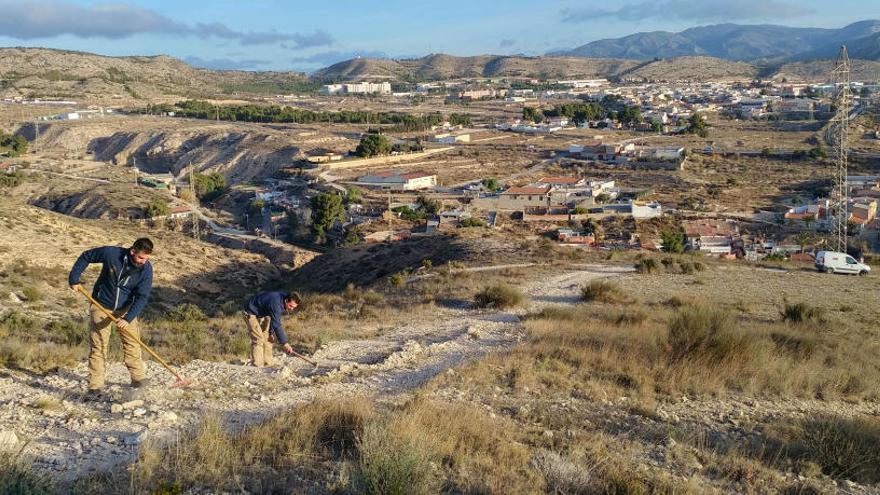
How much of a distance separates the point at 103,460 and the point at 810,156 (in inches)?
2488

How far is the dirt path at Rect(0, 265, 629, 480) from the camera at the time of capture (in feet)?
17.3

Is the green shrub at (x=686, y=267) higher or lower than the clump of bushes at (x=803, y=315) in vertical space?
lower

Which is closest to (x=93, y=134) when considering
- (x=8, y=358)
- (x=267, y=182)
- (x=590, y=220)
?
(x=267, y=182)

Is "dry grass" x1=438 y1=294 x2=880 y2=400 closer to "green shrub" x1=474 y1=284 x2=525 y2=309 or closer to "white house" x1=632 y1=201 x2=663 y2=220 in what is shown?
"green shrub" x1=474 y1=284 x2=525 y2=309

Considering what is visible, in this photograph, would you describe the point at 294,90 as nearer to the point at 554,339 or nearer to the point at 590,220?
the point at 590,220

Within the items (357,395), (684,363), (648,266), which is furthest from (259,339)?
(648,266)

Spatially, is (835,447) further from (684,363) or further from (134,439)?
(134,439)

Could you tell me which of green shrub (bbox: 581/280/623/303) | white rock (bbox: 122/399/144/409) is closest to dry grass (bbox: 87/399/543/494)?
white rock (bbox: 122/399/144/409)

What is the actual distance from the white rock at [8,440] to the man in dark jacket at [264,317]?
2957 millimetres

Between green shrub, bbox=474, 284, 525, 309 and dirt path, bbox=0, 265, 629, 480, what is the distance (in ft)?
8.71

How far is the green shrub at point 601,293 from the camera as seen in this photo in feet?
48.8

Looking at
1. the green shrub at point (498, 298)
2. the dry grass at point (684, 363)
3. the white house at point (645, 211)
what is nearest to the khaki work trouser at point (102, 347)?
the dry grass at point (684, 363)

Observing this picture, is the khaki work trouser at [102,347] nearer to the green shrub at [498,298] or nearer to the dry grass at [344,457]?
the dry grass at [344,457]

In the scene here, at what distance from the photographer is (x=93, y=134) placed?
7812 cm
